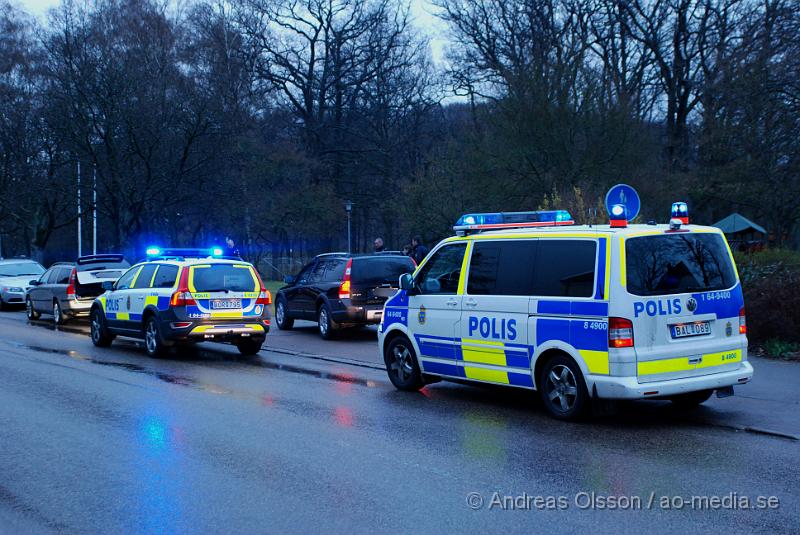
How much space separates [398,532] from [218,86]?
35.1 m

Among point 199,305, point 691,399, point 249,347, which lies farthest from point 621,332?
point 249,347

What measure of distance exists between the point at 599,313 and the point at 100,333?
1170 centimetres

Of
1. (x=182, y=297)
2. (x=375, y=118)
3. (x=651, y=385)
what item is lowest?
(x=651, y=385)

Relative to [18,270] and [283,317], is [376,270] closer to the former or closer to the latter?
[283,317]

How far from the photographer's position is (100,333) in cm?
1725

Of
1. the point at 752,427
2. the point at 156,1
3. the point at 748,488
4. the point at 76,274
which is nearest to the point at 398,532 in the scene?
the point at 748,488

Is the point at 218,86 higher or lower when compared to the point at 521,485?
higher

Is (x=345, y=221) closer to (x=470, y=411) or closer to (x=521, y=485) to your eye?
(x=470, y=411)

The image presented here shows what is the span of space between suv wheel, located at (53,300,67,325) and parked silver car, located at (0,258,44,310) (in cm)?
682

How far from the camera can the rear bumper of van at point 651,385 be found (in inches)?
321

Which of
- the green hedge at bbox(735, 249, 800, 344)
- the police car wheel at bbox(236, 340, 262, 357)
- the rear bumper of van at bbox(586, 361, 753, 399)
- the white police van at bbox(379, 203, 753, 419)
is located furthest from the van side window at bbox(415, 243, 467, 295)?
the police car wheel at bbox(236, 340, 262, 357)

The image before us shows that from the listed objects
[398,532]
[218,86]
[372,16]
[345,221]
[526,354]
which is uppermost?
[372,16]

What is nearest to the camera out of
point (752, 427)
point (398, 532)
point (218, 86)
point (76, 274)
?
point (398, 532)

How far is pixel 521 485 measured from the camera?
6531mm
